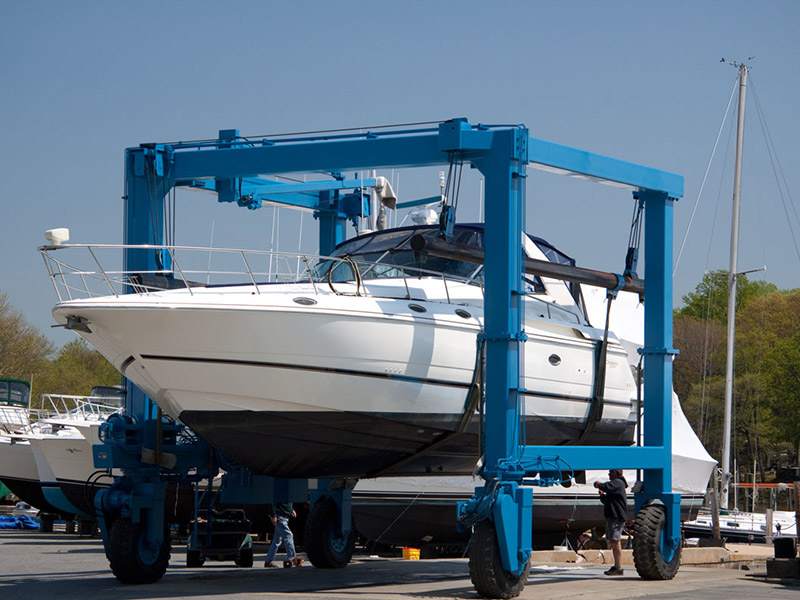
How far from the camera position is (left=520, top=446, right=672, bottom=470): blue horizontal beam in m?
10.2

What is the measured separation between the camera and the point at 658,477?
12.3m

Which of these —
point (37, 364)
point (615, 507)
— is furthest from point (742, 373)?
point (615, 507)

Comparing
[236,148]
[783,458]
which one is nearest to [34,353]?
[783,458]

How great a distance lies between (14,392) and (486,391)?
23866mm

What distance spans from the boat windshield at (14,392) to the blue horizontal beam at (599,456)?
22632mm

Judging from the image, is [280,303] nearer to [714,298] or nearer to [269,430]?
[269,430]

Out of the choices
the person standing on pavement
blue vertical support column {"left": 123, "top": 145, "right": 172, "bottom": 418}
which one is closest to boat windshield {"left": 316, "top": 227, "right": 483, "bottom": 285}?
blue vertical support column {"left": 123, "top": 145, "right": 172, "bottom": 418}

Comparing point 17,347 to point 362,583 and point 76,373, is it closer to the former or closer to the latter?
point 76,373

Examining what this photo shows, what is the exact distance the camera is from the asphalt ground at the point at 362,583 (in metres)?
10.1

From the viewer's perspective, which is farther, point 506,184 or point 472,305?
point 472,305

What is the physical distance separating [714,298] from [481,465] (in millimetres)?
46662

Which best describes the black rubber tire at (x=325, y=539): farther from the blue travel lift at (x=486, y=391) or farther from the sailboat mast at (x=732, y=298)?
the sailboat mast at (x=732, y=298)

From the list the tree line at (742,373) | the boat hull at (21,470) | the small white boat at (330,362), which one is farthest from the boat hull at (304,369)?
the tree line at (742,373)

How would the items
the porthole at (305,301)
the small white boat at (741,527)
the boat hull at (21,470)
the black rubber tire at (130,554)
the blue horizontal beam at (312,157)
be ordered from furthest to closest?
1. the boat hull at (21,470)
2. the small white boat at (741,527)
3. the black rubber tire at (130,554)
4. the blue horizontal beam at (312,157)
5. the porthole at (305,301)
